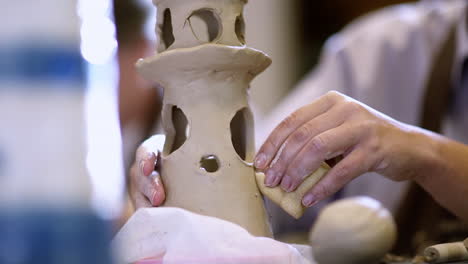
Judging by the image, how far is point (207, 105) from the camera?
564 mm

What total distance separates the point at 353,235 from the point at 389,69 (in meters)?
0.74

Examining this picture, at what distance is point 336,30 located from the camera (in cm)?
229

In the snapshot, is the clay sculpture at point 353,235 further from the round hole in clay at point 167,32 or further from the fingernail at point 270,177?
the round hole in clay at point 167,32

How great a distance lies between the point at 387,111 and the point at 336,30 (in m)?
1.08

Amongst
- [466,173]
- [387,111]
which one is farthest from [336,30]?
[466,173]

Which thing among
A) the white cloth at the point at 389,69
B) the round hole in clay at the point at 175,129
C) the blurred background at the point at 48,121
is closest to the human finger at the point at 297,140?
the round hole in clay at the point at 175,129

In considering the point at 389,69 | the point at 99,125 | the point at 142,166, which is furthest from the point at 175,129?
the point at 389,69

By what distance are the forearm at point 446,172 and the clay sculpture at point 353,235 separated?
73 millimetres

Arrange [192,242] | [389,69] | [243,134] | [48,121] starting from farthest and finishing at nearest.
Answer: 1. [389,69]
2. [243,134]
3. [192,242]
4. [48,121]

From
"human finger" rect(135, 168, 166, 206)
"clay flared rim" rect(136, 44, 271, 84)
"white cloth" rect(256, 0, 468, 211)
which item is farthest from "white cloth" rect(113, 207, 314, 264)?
"white cloth" rect(256, 0, 468, 211)

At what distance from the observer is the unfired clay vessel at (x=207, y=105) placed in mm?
550

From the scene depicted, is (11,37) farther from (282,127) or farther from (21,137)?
(282,127)

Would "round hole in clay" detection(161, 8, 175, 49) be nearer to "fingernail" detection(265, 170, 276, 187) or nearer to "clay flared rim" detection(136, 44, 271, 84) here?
"clay flared rim" detection(136, 44, 271, 84)

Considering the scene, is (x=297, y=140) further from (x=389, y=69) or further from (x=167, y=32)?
(x=389, y=69)
